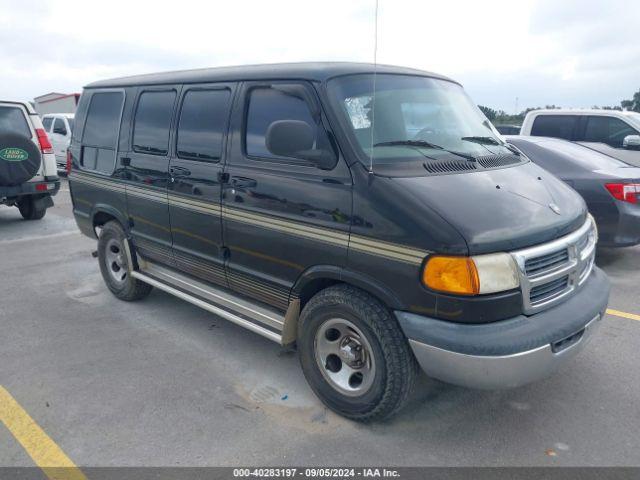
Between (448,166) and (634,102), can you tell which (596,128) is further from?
(634,102)

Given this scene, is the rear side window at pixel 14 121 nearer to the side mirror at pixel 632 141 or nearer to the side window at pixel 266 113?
the side window at pixel 266 113

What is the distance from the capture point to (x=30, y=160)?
316 inches

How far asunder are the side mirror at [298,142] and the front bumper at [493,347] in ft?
3.32

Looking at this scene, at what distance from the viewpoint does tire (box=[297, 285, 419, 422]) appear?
2.85 metres

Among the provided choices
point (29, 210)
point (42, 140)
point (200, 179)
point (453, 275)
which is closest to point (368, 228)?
point (453, 275)

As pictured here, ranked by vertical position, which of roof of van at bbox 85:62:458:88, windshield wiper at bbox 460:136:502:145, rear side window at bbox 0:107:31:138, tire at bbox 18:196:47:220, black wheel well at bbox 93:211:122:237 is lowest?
tire at bbox 18:196:47:220

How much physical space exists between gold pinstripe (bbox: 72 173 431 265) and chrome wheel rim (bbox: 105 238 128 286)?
755 mm

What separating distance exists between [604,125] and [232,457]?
854cm

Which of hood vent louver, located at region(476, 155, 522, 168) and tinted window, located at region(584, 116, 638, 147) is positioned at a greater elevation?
hood vent louver, located at region(476, 155, 522, 168)

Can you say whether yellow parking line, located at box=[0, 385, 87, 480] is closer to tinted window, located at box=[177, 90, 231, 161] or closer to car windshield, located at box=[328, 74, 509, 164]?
tinted window, located at box=[177, 90, 231, 161]

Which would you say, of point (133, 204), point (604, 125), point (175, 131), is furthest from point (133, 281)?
point (604, 125)

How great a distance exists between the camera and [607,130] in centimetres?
877

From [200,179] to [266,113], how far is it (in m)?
0.78

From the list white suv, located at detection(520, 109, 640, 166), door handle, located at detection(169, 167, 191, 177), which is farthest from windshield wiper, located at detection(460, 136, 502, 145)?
white suv, located at detection(520, 109, 640, 166)
